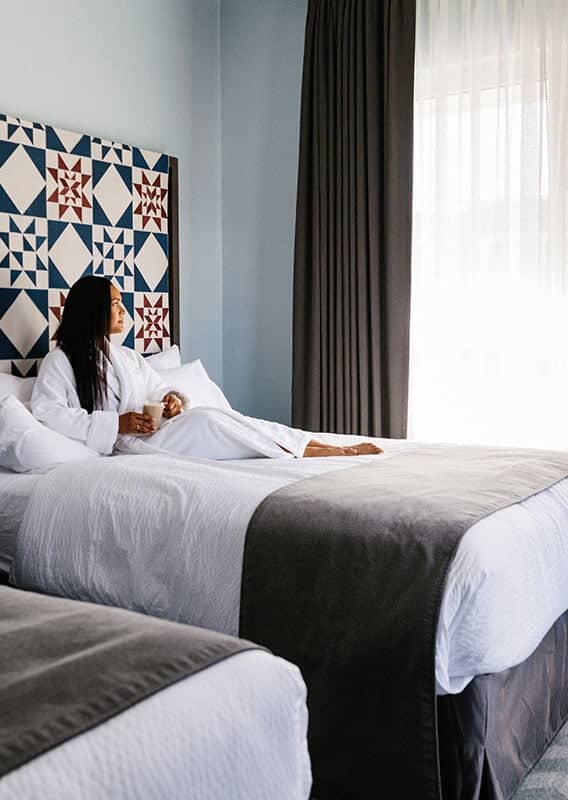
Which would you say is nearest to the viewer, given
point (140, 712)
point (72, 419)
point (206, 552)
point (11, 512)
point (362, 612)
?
point (140, 712)

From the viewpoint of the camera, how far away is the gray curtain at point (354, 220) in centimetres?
405

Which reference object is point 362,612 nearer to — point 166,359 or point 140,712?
point 140,712

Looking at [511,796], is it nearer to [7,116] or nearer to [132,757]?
[132,757]

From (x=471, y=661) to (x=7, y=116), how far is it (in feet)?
9.04

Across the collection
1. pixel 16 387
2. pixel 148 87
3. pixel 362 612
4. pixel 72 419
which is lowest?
pixel 362 612

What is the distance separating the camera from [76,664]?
3.72 feet

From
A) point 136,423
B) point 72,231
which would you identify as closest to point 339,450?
point 136,423

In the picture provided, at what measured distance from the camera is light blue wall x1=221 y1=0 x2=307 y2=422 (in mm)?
4551

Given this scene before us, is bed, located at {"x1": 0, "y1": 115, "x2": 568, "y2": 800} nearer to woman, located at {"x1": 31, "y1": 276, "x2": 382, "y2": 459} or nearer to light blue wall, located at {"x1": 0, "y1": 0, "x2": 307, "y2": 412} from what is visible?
woman, located at {"x1": 31, "y1": 276, "x2": 382, "y2": 459}

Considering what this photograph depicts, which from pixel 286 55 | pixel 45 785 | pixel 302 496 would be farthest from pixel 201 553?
pixel 286 55

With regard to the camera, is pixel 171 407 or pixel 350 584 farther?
pixel 171 407

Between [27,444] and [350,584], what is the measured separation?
1.28 m

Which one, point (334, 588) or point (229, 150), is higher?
point (229, 150)

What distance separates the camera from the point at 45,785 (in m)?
0.93
